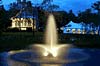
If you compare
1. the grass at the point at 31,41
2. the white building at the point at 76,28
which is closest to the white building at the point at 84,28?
the white building at the point at 76,28

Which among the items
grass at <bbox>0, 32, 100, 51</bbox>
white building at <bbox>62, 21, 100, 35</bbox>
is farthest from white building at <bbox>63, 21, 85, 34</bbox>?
grass at <bbox>0, 32, 100, 51</bbox>

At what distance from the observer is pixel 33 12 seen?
156 ft

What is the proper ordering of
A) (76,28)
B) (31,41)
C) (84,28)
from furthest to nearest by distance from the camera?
(76,28) < (84,28) < (31,41)

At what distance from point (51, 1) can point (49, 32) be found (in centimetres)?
2779

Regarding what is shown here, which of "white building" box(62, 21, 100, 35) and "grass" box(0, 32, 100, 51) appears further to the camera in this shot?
"white building" box(62, 21, 100, 35)

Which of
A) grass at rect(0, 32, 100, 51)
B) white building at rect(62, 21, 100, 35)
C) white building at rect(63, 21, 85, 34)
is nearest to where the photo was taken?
grass at rect(0, 32, 100, 51)

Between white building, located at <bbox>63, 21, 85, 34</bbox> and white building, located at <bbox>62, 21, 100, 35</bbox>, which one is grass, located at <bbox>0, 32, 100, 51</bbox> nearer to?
Result: white building, located at <bbox>62, 21, 100, 35</bbox>

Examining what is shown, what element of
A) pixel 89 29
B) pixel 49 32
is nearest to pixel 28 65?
pixel 49 32

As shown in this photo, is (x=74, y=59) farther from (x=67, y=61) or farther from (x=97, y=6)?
(x=97, y=6)

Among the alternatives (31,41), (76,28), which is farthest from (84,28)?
(31,41)

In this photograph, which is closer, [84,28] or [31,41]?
[31,41]

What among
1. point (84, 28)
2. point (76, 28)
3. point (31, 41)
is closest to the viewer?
point (31, 41)

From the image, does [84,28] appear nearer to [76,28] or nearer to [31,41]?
[76,28]

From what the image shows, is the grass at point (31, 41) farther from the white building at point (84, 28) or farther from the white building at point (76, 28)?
the white building at point (76, 28)
